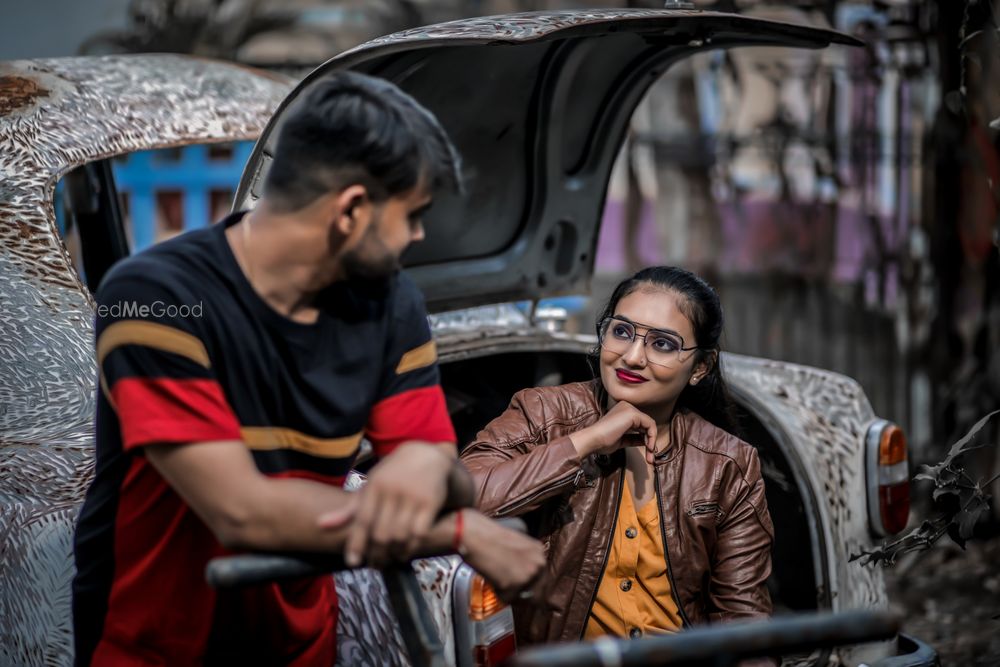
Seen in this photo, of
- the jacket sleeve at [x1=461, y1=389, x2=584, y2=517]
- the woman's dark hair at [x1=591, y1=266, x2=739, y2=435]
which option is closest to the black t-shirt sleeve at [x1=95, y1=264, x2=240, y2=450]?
the jacket sleeve at [x1=461, y1=389, x2=584, y2=517]

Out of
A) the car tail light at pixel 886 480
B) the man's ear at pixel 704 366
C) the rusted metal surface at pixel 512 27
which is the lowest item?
the car tail light at pixel 886 480

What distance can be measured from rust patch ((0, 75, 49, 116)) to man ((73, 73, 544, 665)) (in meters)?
1.77

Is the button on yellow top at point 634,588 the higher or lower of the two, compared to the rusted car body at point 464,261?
lower

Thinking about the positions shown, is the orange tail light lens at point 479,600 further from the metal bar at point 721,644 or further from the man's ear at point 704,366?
the man's ear at point 704,366

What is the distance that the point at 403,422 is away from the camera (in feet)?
6.15

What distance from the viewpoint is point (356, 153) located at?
5.49 ft

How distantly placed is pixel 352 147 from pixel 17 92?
2.08 meters

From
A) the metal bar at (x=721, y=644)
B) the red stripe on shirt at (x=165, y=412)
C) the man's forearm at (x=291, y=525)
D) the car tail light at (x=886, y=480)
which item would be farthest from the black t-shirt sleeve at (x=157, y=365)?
the car tail light at (x=886, y=480)

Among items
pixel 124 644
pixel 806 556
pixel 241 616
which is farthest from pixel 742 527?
pixel 124 644

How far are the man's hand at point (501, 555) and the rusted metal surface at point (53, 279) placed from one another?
98cm

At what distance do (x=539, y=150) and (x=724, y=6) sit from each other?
2813mm

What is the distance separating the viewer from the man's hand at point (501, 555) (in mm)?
1686

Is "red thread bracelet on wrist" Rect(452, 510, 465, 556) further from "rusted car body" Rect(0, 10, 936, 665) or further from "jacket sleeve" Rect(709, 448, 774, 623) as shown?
"jacket sleeve" Rect(709, 448, 774, 623)

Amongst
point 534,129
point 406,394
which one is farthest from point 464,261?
point 406,394
